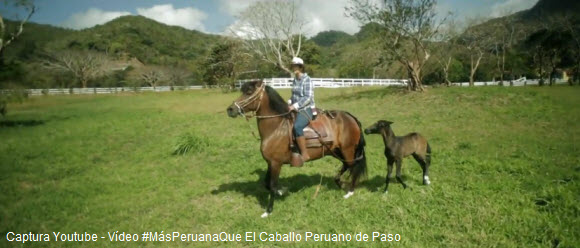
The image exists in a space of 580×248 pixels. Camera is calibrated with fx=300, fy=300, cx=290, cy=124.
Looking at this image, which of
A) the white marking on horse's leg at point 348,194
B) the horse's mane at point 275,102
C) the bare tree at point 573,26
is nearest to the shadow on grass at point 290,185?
the white marking on horse's leg at point 348,194

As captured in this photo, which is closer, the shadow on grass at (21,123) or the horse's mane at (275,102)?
the horse's mane at (275,102)

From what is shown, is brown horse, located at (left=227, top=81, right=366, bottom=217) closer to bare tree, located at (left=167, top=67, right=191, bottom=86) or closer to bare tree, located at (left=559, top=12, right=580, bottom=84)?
bare tree, located at (left=559, top=12, right=580, bottom=84)

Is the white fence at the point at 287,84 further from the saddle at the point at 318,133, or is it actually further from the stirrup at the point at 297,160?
the stirrup at the point at 297,160

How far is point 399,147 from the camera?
6.77 metres

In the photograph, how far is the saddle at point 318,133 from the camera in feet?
21.2

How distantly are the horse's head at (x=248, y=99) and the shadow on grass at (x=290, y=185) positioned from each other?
7.09 feet

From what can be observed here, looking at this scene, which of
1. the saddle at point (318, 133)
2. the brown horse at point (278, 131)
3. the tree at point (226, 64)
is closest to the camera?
the brown horse at point (278, 131)

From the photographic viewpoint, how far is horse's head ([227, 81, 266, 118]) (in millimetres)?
5910

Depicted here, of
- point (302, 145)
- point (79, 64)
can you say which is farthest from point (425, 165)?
Result: point (79, 64)

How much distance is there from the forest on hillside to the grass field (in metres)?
13.0

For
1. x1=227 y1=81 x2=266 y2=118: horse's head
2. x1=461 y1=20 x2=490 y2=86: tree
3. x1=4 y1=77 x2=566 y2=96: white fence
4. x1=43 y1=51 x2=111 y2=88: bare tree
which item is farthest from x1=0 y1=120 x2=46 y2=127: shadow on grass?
x1=43 y1=51 x2=111 y2=88: bare tree

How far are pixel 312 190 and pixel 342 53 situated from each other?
50062 millimetres

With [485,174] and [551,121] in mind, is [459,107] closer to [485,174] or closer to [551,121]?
[551,121]

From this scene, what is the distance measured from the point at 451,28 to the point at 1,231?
36177mm
